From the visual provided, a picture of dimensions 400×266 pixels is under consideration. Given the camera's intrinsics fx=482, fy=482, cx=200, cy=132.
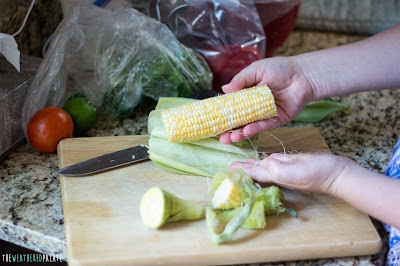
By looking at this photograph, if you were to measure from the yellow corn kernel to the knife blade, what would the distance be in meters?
0.31

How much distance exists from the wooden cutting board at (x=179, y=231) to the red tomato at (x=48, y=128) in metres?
0.12

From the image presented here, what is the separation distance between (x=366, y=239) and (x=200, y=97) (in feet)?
2.24

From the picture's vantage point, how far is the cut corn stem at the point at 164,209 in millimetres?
1106

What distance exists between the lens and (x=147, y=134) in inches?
63.6

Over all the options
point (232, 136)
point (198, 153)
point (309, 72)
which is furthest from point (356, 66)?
point (198, 153)

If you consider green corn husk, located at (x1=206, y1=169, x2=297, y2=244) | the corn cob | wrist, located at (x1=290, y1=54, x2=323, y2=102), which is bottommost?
green corn husk, located at (x1=206, y1=169, x2=297, y2=244)

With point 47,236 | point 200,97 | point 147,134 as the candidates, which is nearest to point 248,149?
point 200,97

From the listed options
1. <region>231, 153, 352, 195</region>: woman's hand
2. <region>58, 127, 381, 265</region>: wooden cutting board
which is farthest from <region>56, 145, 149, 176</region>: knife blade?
<region>231, 153, 352, 195</region>: woman's hand

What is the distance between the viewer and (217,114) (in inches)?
53.0

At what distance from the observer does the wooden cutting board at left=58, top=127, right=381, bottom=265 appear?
1.08 meters

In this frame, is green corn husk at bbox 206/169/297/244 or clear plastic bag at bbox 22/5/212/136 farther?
clear plastic bag at bbox 22/5/212/136

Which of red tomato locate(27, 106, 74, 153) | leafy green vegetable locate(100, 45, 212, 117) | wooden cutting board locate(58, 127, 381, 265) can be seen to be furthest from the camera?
leafy green vegetable locate(100, 45, 212, 117)

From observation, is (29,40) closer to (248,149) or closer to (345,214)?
(248,149)

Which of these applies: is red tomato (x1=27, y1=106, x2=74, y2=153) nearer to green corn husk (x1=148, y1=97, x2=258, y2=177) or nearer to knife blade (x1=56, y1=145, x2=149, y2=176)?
knife blade (x1=56, y1=145, x2=149, y2=176)
